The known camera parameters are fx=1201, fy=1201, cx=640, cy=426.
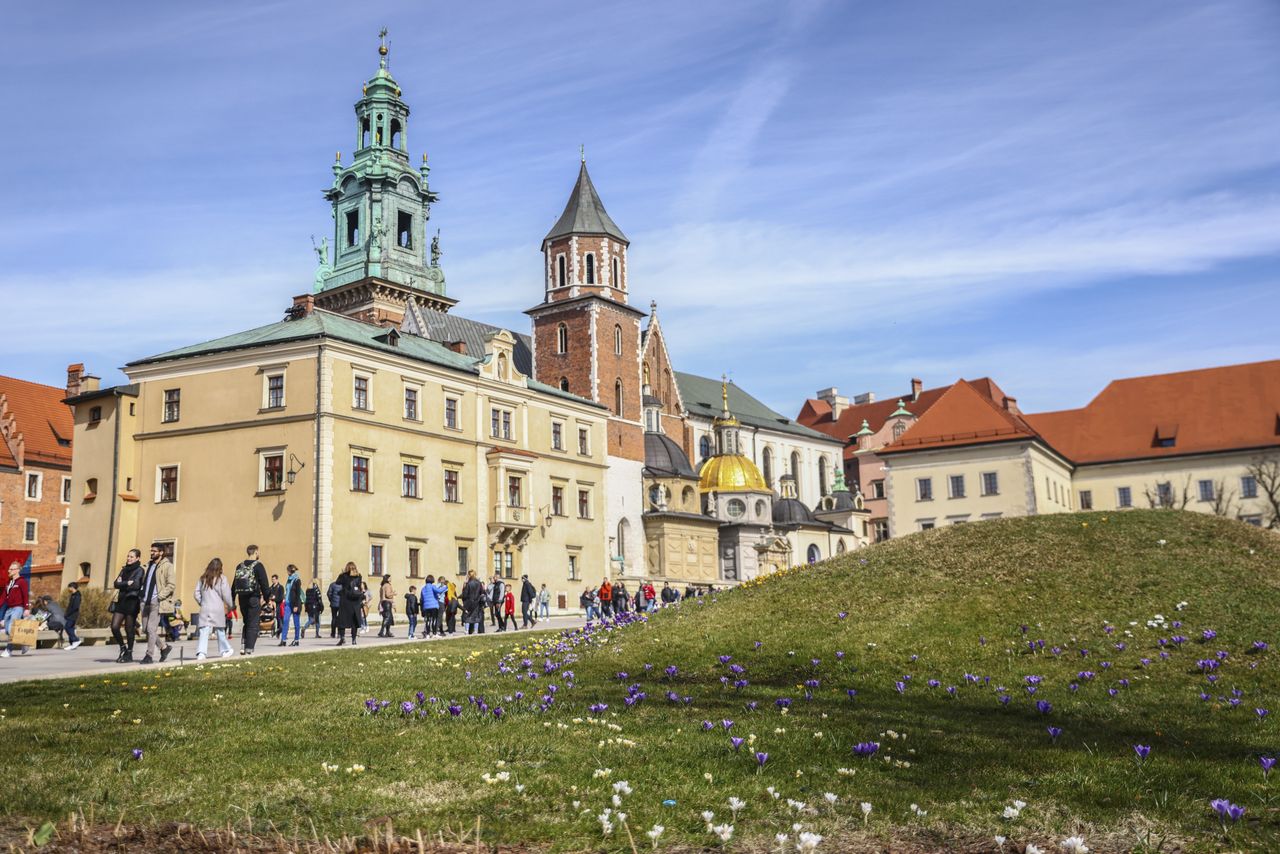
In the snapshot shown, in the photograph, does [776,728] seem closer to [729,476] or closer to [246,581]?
[246,581]

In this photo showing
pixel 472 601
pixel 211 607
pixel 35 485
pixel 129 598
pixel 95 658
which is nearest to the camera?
pixel 129 598

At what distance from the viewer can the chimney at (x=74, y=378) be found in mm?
78938

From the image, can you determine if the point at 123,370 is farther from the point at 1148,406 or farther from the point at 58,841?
the point at 1148,406

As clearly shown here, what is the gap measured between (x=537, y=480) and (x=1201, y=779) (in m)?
53.5

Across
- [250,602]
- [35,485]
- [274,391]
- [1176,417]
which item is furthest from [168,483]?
[1176,417]

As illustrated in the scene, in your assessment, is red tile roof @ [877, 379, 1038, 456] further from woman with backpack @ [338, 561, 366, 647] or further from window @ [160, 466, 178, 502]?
woman with backpack @ [338, 561, 366, 647]

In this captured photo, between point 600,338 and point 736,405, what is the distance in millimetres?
36200

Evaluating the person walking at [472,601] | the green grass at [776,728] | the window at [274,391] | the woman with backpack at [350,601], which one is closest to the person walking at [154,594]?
the green grass at [776,728]

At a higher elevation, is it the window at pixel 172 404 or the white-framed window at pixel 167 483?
the window at pixel 172 404

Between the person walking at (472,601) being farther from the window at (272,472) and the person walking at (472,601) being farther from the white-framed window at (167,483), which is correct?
the white-framed window at (167,483)

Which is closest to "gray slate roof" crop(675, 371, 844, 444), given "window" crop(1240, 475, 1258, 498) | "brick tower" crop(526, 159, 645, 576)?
"brick tower" crop(526, 159, 645, 576)

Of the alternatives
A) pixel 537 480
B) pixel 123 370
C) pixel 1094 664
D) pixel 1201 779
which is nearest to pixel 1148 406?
pixel 537 480

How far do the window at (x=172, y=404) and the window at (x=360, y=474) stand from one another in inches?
339

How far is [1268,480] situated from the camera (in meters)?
79.9
